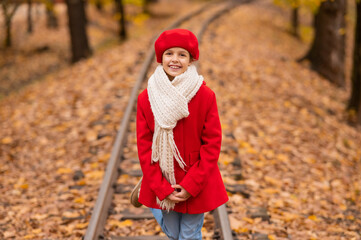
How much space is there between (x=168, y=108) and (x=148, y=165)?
1.44 feet

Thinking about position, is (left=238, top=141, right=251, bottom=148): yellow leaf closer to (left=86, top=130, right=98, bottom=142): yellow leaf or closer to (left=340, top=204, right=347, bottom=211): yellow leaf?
(left=340, top=204, right=347, bottom=211): yellow leaf

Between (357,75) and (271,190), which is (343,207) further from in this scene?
(357,75)

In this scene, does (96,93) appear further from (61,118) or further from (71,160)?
(71,160)

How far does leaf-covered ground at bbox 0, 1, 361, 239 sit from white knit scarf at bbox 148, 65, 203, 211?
1810mm

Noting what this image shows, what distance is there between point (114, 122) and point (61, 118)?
131 cm

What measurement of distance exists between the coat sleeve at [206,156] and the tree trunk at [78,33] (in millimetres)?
10226

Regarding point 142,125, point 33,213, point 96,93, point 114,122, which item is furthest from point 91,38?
point 142,125

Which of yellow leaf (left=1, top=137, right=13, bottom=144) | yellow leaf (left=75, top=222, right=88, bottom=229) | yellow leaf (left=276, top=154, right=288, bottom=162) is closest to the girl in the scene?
yellow leaf (left=75, top=222, right=88, bottom=229)

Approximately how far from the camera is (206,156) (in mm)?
2545

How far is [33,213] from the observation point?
4.55 m

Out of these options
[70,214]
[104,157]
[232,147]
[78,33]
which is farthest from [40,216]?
[78,33]

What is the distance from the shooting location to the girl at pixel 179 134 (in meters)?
2.49

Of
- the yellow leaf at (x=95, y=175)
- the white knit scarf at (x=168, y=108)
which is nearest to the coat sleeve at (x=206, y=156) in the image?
the white knit scarf at (x=168, y=108)

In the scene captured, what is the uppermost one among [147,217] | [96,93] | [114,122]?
[96,93]
